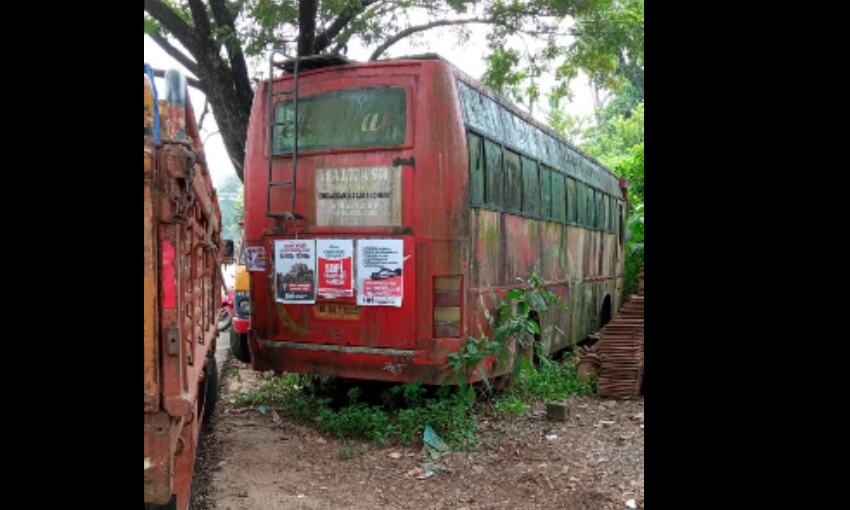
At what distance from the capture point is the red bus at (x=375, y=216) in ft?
19.8

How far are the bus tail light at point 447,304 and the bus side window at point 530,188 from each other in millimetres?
2038

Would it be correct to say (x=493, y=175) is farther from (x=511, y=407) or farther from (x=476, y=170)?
(x=511, y=407)

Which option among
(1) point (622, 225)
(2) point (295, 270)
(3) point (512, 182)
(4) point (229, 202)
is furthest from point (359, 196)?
(4) point (229, 202)

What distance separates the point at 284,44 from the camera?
11078 millimetres

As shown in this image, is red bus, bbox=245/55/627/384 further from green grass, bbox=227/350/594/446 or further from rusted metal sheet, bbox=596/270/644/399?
rusted metal sheet, bbox=596/270/644/399

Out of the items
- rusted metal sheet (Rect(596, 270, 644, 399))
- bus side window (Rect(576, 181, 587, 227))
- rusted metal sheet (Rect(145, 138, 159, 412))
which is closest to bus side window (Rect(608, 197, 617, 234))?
bus side window (Rect(576, 181, 587, 227))

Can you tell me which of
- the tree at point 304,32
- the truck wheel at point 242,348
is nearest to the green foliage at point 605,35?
the tree at point 304,32

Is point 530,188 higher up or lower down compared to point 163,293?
higher up

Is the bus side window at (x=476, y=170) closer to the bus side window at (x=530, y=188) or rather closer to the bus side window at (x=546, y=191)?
the bus side window at (x=530, y=188)

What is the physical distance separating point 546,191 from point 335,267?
3394 mm

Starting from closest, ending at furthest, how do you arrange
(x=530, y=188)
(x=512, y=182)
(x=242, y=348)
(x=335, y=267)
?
1. (x=335, y=267)
2. (x=512, y=182)
3. (x=530, y=188)
4. (x=242, y=348)

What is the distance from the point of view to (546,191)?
28.6ft

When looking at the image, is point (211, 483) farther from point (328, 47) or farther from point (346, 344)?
point (328, 47)
